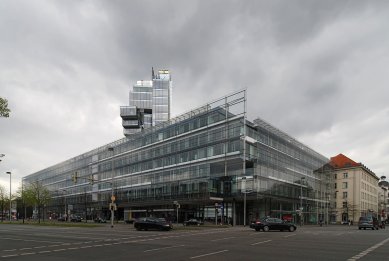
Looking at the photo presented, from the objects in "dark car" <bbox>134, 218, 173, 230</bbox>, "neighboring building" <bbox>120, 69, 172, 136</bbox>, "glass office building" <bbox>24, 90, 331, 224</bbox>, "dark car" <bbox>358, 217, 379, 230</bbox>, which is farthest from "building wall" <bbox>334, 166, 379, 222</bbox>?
"dark car" <bbox>134, 218, 173, 230</bbox>

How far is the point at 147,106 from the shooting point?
6043 inches

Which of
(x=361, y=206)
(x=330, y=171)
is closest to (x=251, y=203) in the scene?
(x=330, y=171)

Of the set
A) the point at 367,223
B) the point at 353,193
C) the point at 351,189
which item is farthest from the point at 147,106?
the point at 367,223

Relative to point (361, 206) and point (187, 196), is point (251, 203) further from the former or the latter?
point (361, 206)

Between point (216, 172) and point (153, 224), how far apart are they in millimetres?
30625

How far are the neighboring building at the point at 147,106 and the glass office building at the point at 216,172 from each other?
44904mm

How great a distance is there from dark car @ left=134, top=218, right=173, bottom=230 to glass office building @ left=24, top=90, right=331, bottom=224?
40.0ft

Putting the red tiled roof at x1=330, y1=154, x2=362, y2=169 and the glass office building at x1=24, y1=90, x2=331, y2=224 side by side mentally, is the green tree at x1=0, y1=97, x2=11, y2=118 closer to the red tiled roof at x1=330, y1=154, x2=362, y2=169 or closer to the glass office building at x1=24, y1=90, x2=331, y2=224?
the glass office building at x1=24, y1=90, x2=331, y2=224

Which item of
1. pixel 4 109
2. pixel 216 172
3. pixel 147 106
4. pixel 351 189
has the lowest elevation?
pixel 351 189

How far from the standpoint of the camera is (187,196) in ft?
236

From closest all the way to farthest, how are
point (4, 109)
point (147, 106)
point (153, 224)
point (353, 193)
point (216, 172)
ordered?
point (4, 109), point (153, 224), point (216, 172), point (353, 193), point (147, 106)

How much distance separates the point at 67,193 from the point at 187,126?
64.3 meters

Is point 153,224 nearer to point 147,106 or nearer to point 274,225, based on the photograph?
point 274,225

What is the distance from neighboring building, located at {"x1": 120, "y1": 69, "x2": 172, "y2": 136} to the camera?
148750 millimetres
